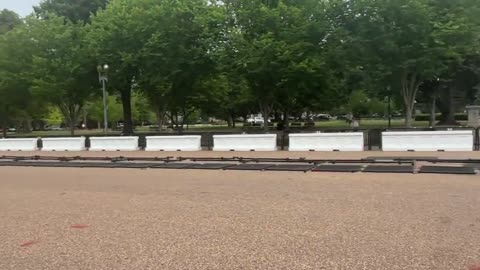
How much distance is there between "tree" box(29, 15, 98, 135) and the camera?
3781 centimetres

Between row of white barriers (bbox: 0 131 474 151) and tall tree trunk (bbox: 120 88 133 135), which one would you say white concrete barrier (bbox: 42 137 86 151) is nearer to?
row of white barriers (bbox: 0 131 474 151)

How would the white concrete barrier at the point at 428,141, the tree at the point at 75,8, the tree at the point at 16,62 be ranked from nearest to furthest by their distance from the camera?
the white concrete barrier at the point at 428,141 → the tree at the point at 16,62 → the tree at the point at 75,8

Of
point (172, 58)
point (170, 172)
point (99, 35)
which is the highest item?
point (99, 35)

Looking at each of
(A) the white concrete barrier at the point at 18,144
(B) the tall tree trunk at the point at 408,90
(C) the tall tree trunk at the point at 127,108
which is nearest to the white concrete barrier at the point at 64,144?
(A) the white concrete barrier at the point at 18,144

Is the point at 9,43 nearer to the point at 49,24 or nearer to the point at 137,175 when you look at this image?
the point at 49,24

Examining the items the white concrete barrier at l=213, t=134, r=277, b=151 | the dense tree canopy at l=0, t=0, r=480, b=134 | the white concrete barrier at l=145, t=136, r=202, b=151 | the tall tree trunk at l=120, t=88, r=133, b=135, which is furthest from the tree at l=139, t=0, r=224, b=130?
the white concrete barrier at l=213, t=134, r=277, b=151

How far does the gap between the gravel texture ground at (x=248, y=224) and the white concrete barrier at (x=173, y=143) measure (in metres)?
12.4

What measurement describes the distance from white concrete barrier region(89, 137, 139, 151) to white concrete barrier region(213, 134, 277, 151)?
17.2ft

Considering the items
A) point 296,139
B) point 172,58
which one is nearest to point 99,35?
point 172,58

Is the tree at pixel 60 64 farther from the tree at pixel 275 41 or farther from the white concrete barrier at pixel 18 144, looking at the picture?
the tree at pixel 275 41

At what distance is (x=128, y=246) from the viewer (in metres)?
6.40

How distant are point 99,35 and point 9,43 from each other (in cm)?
1101

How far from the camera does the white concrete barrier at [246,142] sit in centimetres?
2362

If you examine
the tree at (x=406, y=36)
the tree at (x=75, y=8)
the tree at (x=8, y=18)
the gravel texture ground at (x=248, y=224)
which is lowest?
the gravel texture ground at (x=248, y=224)
